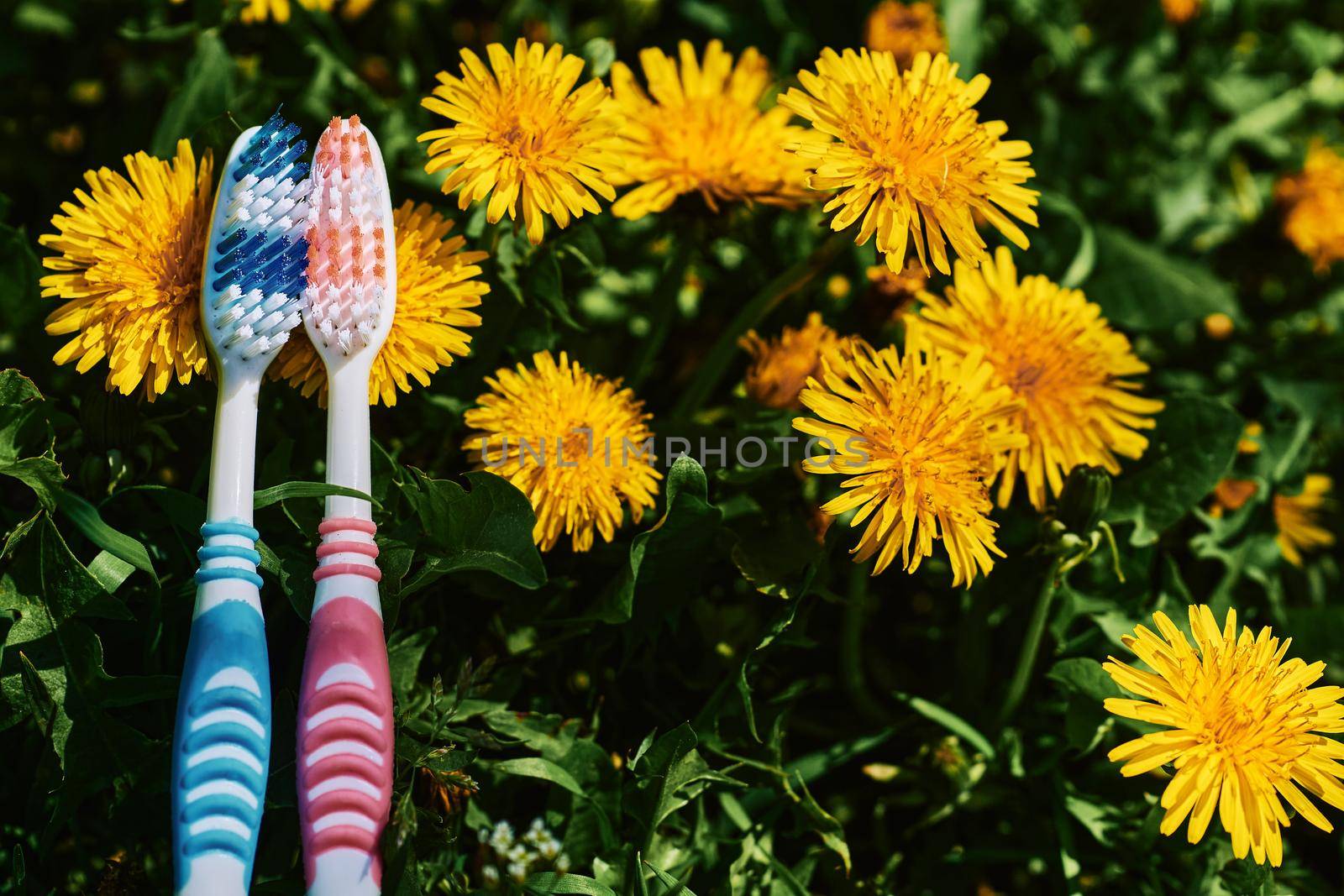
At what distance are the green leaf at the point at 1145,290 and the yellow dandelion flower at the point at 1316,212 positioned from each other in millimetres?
278

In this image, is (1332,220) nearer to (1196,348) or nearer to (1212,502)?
(1196,348)

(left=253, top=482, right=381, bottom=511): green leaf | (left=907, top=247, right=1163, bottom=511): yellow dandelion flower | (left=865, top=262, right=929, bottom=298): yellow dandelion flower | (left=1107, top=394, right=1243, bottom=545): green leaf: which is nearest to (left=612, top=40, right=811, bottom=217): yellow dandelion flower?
(left=865, top=262, right=929, bottom=298): yellow dandelion flower

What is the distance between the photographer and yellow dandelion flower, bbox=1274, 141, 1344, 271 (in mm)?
1922

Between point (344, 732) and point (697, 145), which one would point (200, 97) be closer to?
point (697, 145)

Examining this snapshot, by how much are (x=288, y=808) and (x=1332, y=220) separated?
1.98 metres

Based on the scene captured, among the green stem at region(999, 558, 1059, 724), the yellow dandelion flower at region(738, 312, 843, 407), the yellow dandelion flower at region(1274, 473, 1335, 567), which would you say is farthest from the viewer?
the yellow dandelion flower at region(1274, 473, 1335, 567)

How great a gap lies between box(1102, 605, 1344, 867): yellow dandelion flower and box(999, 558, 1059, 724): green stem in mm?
155

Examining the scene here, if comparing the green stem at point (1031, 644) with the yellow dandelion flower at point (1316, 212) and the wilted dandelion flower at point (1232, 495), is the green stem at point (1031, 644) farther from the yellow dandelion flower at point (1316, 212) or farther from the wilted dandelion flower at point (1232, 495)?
the yellow dandelion flower at point (1316, 212)

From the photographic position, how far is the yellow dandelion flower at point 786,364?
1346mm

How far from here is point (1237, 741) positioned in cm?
105

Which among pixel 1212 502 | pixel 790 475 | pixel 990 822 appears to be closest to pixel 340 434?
pixel 790 475

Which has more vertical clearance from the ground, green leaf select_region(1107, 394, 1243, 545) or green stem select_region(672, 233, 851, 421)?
green stem select_region(672, 233, 851, 421)

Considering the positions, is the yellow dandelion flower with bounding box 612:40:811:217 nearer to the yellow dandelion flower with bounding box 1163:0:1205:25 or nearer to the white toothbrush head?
the white toothbrush head

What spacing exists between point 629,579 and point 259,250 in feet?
1.75
